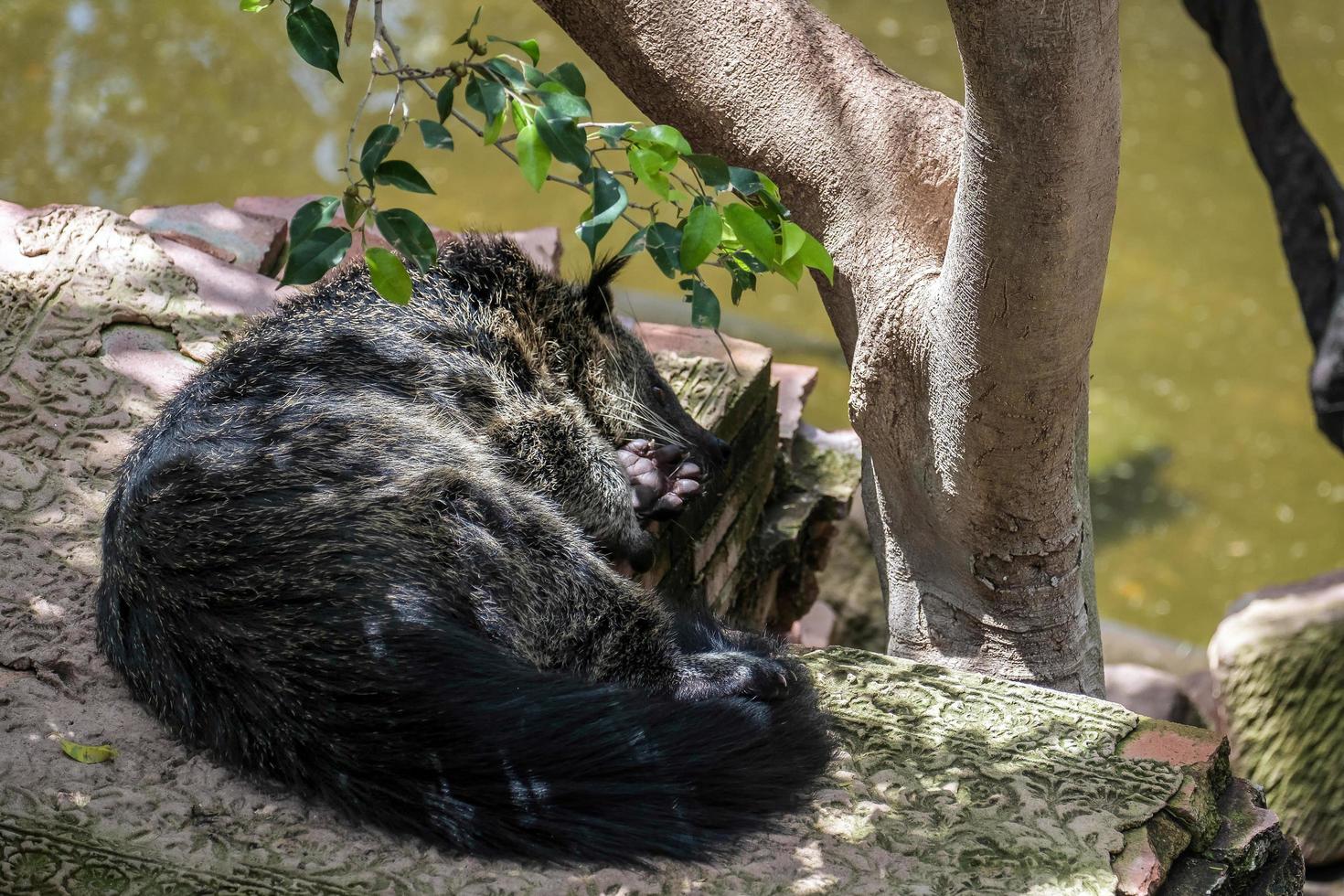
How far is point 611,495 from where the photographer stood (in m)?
3.65

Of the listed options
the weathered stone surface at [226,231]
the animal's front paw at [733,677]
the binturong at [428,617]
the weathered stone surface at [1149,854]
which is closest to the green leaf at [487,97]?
the binturong at [428,617]

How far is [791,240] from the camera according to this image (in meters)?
2.58

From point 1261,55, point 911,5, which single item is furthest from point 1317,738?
point 911,5

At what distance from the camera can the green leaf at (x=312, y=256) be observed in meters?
2.19

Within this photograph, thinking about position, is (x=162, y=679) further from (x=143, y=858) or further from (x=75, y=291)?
(x=75, y=291)

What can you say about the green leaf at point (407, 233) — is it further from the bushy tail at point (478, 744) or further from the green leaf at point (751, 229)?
the bushy tail at point (478, 744)

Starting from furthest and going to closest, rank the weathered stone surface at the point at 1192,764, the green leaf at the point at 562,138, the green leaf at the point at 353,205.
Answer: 1. the weathered stone surface at the point at 1192,764
2. the green leaf at the point at 353,205
3. the green leaf at the point at 562,138

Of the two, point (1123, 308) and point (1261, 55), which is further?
point (1123, 308)

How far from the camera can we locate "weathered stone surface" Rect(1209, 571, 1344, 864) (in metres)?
5.46

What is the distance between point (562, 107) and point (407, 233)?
1.13ft

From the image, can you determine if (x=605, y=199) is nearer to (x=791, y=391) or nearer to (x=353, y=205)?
(x=353, y=205)

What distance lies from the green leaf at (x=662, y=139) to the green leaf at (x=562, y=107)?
0.20m

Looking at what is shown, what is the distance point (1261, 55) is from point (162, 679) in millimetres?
4263

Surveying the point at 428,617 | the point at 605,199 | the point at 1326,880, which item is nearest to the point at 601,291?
the point at 428,617
